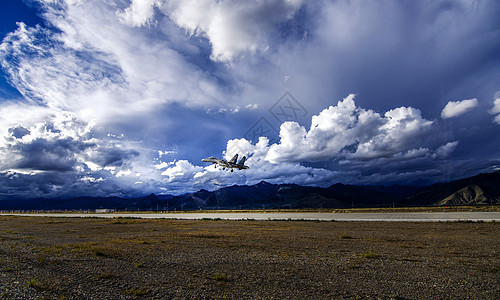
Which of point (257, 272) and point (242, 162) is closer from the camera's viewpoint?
point (257, 272)

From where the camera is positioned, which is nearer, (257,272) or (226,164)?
(257,272)

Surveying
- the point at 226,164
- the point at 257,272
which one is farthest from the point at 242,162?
the point at 257,272

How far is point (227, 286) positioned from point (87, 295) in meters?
5.63

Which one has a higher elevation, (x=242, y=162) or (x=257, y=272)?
(x=242, y=162)

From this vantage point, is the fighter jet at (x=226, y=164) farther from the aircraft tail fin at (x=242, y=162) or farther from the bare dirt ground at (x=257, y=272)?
the bare dirt ground at (x=257, y=272)

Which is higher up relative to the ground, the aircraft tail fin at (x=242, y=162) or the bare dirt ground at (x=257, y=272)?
the aircraft tail fin at (x=242, y=162)

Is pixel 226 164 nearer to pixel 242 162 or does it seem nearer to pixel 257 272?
pixel 242 162

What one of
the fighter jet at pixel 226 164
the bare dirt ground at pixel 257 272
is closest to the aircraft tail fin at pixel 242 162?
the fighter jet at pixel 226 164

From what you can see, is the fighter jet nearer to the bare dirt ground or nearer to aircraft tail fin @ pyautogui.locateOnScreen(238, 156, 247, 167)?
aircraft tail fin @ pyautogui.locateOnScreen(238, 156, 247, 167)

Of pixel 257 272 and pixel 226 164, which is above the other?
pixel 226 164

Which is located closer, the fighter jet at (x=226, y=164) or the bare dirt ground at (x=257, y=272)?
the bare dirt ground at (x=257, y=272)

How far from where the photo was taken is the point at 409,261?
48.8 feet

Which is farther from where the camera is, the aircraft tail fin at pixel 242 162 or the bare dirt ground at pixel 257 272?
the aircraft tail fin at pixel 242 162

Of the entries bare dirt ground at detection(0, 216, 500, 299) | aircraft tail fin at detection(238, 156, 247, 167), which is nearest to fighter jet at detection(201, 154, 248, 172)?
aircraft tail fin at detection(238, 156, 247, 167)
